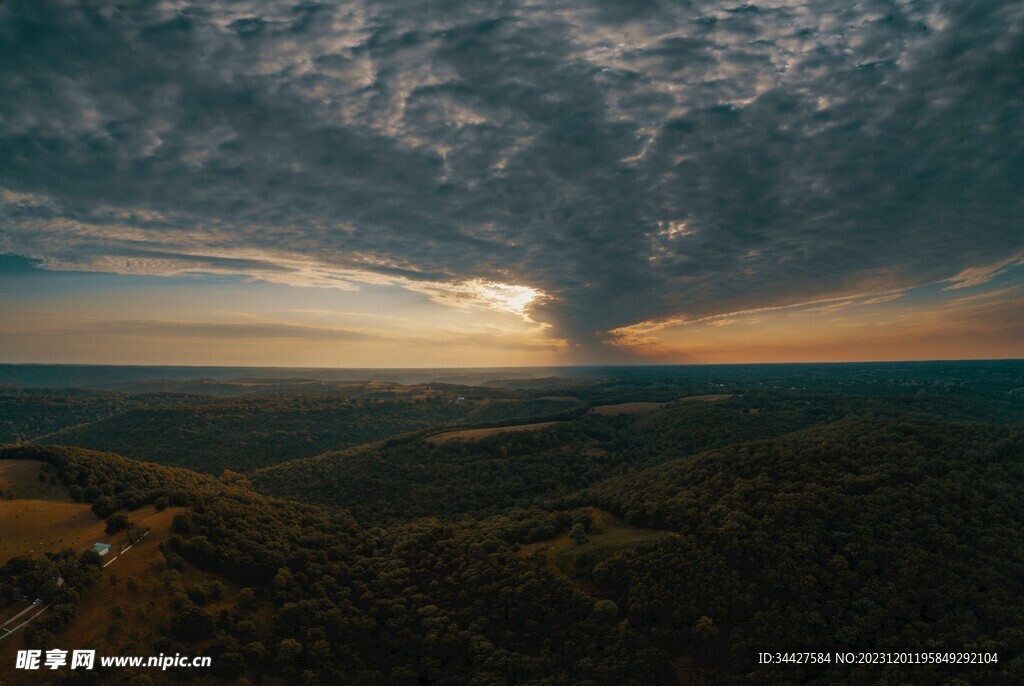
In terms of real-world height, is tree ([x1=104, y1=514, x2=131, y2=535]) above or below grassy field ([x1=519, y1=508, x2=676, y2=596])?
above

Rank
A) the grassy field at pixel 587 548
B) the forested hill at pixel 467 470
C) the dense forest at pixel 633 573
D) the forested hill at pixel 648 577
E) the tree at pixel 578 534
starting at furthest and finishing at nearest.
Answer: the forested hill at pixel 467 470
the tree at pixel 578 534
the grassy field at pixel 587 548
the forested hill at pixel 648 577
the dense forest at pixel 633 573

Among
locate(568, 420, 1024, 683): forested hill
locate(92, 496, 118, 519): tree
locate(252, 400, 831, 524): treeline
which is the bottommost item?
locate(252, 400, 831, 524): treeline

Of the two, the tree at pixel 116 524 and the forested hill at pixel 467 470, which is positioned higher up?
the tree at pixel 116 524

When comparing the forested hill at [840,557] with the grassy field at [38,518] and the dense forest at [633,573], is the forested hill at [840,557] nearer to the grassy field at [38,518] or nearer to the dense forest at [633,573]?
the dense forest at [633,573]

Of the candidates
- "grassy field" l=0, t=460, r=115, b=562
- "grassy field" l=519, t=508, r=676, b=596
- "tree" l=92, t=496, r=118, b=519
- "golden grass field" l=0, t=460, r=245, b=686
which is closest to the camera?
"golden grass field" l=0, t=460, r=245, b=686

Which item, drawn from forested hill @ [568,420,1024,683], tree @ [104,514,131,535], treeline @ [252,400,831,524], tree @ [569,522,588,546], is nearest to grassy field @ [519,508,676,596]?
tree @ [569,522,588,546]

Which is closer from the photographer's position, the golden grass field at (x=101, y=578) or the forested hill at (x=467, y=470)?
the golden grass field at (x=101, y=578)

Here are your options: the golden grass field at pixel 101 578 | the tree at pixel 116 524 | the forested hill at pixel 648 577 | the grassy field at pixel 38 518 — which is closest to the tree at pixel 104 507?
the forested hill at pixel 648 577

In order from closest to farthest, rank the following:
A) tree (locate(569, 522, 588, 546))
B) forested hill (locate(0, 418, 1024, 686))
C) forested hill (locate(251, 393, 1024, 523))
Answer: forested hill (locate(0, 418, 1024, 686)) < tree (locate(569, 522, 588, 546)) < forested hill (locate(251, 393, 1024, 523))

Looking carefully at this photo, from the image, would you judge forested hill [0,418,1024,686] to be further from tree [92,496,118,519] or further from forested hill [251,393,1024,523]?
forested hill [251,393,1024,523]

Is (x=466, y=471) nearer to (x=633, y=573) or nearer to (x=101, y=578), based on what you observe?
(x=633, y=573)
